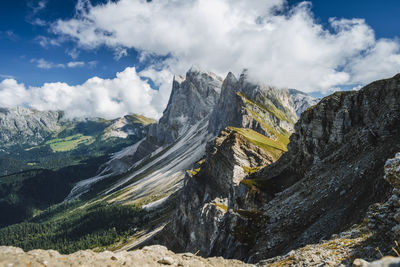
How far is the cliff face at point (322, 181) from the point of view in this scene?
70.5 ft

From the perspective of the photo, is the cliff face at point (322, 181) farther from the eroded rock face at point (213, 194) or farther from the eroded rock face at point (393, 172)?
the eroded rock face at point (213, 194)

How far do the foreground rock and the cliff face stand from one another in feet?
33.1

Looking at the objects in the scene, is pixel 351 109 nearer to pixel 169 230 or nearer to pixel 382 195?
pixel 382 195

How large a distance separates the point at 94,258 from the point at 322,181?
25.3 meters

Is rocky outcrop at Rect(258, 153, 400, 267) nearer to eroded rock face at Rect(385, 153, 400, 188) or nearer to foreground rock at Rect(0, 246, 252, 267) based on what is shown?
eroded rock face at Rect(385, 153, 400, 188)

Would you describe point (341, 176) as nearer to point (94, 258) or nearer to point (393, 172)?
point (393, 172)

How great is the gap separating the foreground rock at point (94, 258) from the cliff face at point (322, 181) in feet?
33.1

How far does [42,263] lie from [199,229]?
61.5 meters

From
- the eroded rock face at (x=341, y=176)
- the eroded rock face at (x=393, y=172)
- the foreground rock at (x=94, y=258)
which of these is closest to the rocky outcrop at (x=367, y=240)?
the eroded rock face at (x=393, y=172)

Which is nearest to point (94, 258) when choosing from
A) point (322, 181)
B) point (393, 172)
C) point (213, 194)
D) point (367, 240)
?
point (367, 240)

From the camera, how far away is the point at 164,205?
172625 millimetres

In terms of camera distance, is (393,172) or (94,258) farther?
(393,172)

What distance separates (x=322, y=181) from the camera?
28125mm

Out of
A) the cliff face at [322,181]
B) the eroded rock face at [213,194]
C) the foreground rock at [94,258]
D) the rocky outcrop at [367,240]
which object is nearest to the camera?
the foreground rock at [94,258]
